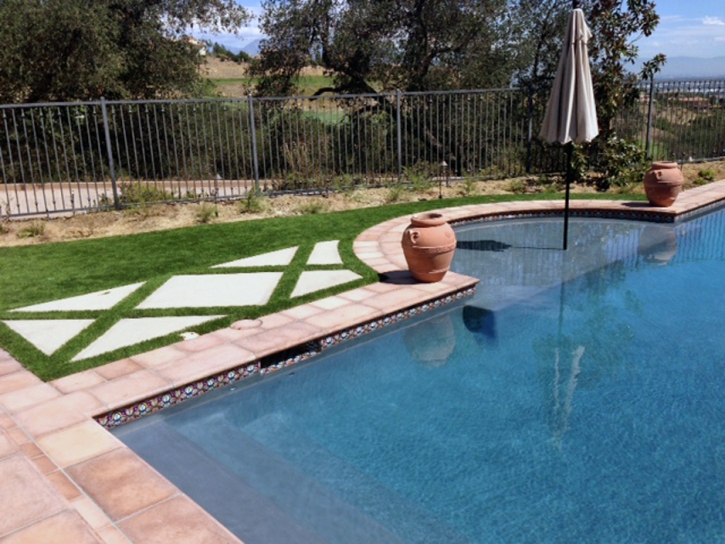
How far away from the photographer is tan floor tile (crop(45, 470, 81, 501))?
10.2ft

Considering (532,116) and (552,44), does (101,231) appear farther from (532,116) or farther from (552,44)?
(552,44)

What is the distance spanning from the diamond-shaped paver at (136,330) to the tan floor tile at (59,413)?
2.20 ft

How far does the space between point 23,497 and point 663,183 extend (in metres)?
9.57

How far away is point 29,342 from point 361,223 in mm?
5348

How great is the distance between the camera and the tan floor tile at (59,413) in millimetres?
3773

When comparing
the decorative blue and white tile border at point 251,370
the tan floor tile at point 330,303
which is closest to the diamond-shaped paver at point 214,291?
the tan floor tile at point 330,303

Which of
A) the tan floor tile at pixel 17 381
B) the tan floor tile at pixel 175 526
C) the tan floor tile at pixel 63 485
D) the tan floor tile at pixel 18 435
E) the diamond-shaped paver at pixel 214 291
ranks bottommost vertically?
the tan floor tile at pixel 175 526

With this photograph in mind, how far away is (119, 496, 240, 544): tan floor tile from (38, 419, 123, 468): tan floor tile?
2.39 ft

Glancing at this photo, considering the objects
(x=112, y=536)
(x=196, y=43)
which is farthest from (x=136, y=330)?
(x=196, y=43)

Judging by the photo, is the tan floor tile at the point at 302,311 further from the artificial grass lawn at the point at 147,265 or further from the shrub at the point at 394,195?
the shrub at the point at 394,195

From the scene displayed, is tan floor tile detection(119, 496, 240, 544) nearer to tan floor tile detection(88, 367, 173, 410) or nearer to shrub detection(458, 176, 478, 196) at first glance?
tan floor tile detection(88, 367, 173, 410)

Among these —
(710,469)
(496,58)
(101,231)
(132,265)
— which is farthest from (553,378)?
(496,58)

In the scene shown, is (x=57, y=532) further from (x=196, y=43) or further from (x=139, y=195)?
(x=196, y=43)

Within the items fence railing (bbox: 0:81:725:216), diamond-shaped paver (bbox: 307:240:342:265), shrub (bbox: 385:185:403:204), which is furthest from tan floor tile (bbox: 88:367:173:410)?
shrub (bbox: 385:185:403:204)
